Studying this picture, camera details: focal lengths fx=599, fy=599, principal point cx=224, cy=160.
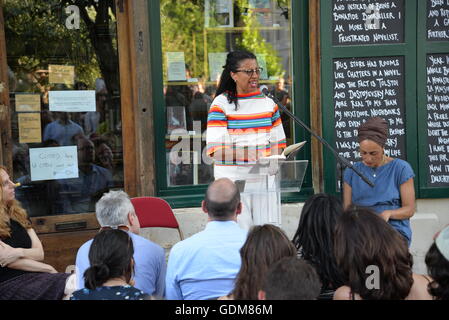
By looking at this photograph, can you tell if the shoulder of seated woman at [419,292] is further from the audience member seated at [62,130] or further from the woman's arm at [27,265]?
the audience member seated at [62,130]

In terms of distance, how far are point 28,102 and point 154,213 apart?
4.88 ft

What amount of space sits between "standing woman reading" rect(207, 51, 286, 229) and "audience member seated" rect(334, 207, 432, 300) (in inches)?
62.4

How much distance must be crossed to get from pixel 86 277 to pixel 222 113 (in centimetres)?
203

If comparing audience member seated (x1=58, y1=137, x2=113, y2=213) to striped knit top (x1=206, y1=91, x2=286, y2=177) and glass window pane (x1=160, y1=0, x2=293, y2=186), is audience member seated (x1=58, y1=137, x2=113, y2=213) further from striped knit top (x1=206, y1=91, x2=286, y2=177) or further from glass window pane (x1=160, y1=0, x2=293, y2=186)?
striped knit top (x1=206, y1=91, x2=286, y2=177)

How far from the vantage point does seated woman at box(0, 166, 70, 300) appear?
361 centimetres

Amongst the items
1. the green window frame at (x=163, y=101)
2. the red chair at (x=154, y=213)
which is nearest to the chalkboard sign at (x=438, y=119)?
the green window frame at (x=163, y=101)

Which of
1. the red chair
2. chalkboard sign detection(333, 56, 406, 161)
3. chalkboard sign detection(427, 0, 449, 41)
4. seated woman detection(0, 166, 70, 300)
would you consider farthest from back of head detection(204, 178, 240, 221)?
chalkboard sign detection(427, 0, 449, 41)

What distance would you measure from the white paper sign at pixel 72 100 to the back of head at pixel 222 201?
8.13 feet

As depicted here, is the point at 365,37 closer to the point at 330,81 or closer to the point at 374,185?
the point at 330,81

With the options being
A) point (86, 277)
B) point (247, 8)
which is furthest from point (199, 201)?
point (86, 277)

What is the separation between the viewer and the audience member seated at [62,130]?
5.11m

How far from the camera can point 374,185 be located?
13.5 feet

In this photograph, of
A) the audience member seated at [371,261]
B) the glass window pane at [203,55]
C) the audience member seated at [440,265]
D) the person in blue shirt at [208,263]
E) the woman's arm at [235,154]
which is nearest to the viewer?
the audience member seated at [440,265]

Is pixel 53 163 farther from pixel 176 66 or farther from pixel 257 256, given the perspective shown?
pixel 257 256
